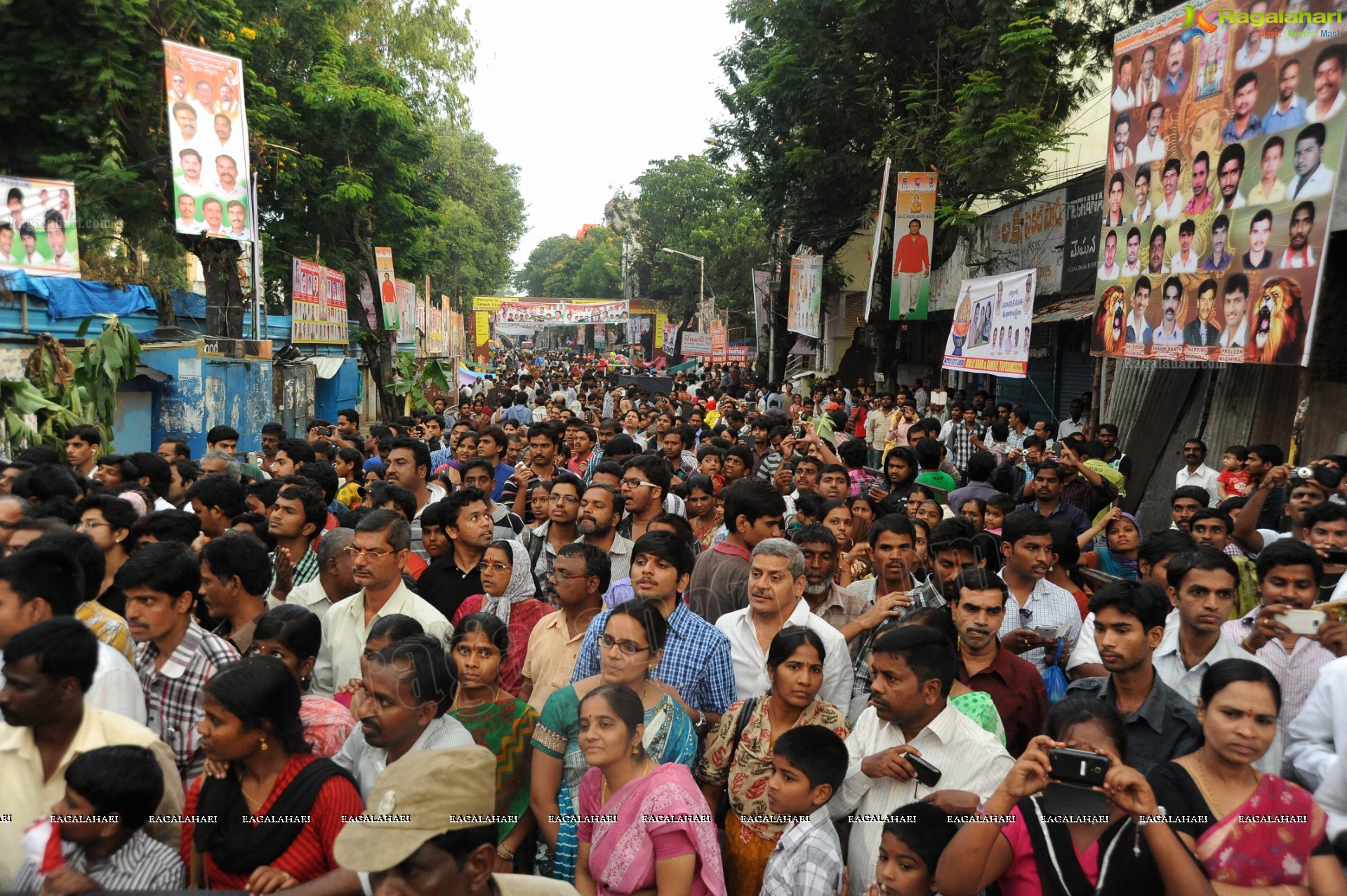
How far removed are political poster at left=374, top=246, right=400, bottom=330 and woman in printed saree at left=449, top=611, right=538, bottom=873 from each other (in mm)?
20929

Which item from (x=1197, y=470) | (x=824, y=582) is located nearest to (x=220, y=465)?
(x=824, y=582)

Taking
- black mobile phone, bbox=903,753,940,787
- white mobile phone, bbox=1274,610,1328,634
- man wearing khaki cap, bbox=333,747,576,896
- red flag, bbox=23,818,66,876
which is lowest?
red flag, bbox=23,818,66,876

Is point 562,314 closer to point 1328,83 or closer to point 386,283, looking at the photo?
point 386,283

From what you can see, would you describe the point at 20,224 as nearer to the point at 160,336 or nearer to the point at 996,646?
the point at 160,336

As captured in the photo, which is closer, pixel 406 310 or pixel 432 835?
pixel 432 835

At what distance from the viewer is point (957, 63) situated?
18.0 m

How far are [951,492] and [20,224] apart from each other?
475 inches

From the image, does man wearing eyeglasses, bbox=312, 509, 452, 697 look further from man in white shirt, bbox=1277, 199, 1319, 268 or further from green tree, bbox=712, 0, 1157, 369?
green tree, bbox=712, 0, 1157, 369

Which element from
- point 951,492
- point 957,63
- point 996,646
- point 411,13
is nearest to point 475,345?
point 411,13

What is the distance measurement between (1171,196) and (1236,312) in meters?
1.51

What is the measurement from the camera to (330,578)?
15.9ft

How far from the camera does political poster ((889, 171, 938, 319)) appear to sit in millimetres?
15922

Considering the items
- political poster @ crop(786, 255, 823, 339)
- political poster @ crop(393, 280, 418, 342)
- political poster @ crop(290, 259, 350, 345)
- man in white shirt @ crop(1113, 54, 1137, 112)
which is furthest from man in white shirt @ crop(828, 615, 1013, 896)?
political poster @ crop(393, 280, 418, 342)

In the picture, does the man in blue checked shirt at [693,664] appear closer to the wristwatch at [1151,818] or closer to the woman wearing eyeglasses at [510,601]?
the woman wearing eyeglasses at [510,601]
